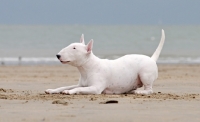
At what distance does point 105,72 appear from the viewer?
9750 mm

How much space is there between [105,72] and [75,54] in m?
0.62

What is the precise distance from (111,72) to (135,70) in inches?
18.4

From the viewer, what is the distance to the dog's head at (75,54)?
9.49 m

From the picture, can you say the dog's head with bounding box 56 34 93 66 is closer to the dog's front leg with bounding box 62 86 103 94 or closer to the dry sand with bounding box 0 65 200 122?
the dog's front leg with bounding box 62 86 103 94

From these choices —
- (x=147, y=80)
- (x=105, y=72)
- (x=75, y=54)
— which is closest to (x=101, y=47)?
(x=147, y=80)

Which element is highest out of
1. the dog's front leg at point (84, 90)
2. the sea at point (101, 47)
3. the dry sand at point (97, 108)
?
the sea at point (101, 47)

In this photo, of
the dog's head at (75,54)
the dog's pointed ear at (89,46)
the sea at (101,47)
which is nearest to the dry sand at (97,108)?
the dog's head at (75,54)

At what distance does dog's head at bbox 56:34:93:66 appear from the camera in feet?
31.1

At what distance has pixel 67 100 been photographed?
8.77m

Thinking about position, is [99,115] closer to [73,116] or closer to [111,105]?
[73,116]

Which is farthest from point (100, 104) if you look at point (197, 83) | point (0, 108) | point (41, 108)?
point (197, 83)

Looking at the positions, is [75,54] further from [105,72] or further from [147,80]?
[147,80]

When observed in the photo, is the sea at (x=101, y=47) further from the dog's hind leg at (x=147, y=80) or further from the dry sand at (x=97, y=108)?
the dry sand at (x=97, y=108)

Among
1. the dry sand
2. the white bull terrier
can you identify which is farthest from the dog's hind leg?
the dry sand
